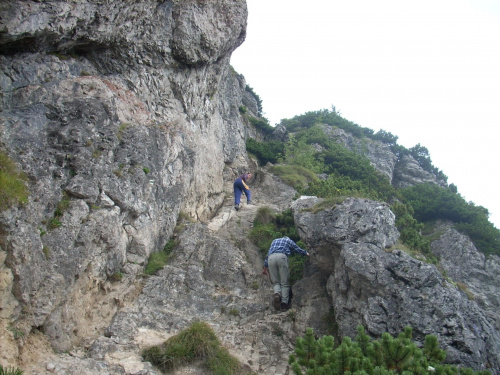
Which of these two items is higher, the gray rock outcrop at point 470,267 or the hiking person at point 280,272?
the gray rock outcrop at point 470,267

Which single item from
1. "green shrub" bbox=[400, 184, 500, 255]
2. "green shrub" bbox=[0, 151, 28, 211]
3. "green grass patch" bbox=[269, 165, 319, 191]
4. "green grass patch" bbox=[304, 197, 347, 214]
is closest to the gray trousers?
"green grass patch" bbox=[304, 197, 347, 214]

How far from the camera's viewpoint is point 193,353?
392 inches

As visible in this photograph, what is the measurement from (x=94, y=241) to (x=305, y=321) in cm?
658

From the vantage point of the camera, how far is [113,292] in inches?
453

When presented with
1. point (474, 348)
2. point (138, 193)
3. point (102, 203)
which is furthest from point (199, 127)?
point (474, 348)

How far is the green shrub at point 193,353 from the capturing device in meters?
9.66

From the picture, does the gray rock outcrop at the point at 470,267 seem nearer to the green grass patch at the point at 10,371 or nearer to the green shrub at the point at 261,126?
the green grass patch at the point at 10,371

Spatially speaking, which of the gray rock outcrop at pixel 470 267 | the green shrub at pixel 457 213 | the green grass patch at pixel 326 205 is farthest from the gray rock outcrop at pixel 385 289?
the green shrub at pixel 457 213

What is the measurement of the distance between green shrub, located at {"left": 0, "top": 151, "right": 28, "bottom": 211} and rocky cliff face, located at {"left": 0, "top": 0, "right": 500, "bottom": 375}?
11.1 inches

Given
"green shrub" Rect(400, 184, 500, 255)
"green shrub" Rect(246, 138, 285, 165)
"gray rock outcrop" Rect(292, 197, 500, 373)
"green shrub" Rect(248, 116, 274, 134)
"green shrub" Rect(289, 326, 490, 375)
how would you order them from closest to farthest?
"green shrub" Rect(289, 326, 490, 375)
"gray rock outcrop" Rect(292, 197, 500, 373)
"green shrub" Rect(400, 184, 500, 255)
"green shrub" Rect(246, 138, 285, 165)
"green shrub" Rect(248, 116, 274, 134)

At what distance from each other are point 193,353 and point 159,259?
4.50 meters

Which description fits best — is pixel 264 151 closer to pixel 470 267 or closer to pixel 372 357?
pixel 470 267

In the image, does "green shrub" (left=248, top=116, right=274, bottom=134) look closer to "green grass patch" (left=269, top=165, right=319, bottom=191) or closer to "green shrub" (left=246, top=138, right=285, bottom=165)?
"green shrub" (left=246, top=138, right=285, bottom=165)

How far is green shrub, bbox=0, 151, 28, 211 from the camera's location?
28.2ft
